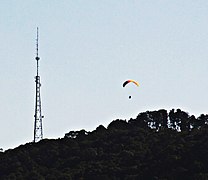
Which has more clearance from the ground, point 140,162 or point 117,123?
point 117,123

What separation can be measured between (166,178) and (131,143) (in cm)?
2418

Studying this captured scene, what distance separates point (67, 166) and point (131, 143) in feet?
48.4

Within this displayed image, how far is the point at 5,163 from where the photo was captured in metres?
114

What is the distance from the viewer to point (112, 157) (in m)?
111

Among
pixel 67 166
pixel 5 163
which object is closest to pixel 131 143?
pixel 67 166

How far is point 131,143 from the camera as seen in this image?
119062mm

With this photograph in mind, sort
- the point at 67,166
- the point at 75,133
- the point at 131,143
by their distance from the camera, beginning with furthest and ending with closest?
the point at 75,133, the point at 131,143, the point at 67,166

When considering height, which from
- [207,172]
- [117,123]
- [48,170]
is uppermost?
[117,123]

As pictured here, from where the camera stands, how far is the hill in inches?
3942

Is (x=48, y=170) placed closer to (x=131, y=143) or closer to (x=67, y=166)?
(x=67, y=166)

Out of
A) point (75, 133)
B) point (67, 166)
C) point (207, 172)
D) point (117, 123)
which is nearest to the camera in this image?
point (207, 172)

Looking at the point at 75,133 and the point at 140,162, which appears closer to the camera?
the point at 140,162

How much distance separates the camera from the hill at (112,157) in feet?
328

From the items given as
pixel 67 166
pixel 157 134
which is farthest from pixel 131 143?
pixel 67 166
